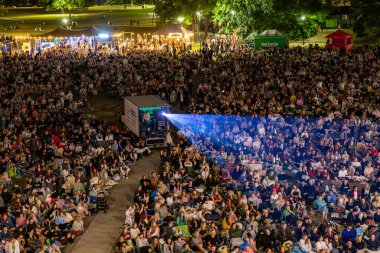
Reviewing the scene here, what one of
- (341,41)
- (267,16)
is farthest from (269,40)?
(267,16)

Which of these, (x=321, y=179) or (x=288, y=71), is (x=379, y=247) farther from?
(x=288, y=71)

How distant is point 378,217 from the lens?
18.1 m

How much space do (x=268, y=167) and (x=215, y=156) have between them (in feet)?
7.67

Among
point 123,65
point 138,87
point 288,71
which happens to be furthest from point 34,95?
point 288,71

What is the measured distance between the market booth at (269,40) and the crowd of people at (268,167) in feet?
34.3

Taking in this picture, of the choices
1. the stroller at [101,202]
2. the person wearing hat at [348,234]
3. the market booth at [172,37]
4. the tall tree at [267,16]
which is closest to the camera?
the person wearing hat at [348,234]

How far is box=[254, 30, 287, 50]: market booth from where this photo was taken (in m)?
47.5

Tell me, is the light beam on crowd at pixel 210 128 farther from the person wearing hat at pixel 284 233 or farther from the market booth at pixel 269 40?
the market booth at pixel 269 40

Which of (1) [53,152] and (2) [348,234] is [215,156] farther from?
(2) [348,234]

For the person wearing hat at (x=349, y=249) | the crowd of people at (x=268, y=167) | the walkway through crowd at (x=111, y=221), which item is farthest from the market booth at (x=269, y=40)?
the person wearing hat at (x=349, y=249)

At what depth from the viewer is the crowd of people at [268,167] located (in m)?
17.0

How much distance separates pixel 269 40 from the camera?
47.5 meters

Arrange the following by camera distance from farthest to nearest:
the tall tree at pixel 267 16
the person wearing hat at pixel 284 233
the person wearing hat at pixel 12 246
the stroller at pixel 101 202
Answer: the tall tree at pixel 267 16
the stroller at pixel 101 202
the person wearing hat at pixel 284 233
the person wearing hat at pixel 12 246

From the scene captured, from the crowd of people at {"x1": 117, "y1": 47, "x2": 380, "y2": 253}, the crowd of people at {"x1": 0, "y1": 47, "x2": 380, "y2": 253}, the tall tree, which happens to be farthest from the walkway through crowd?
the tall tree
